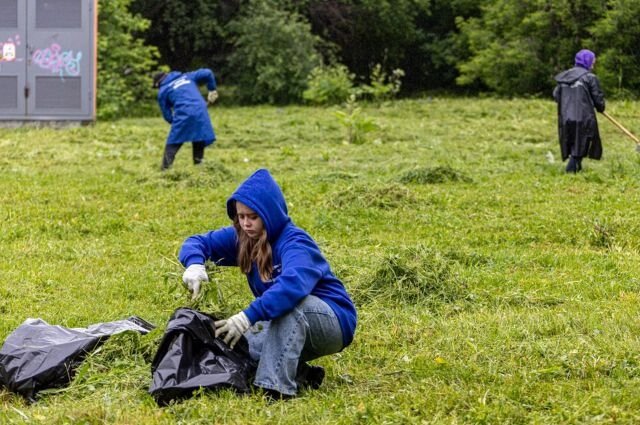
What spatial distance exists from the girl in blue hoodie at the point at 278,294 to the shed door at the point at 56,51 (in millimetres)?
14905

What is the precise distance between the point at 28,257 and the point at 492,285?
12.8 feet

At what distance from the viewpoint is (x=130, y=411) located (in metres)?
4.61

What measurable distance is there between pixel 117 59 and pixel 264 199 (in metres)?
20.0

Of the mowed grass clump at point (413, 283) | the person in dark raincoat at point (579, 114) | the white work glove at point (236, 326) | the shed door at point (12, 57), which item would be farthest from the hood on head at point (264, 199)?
the shed door at point (12, 57)

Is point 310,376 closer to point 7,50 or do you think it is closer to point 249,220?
point 249,220

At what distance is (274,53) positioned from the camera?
26250mm

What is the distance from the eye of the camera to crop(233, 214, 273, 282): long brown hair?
5023mm

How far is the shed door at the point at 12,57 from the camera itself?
19234 millimetres

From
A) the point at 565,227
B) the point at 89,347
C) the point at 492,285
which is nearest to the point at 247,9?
the point at 565,227

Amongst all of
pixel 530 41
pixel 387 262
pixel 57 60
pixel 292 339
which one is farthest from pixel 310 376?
pixel 530 41

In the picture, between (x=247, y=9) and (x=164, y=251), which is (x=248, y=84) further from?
(x=164, y=251)

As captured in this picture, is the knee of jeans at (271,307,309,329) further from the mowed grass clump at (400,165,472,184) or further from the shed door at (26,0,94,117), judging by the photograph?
the shed door at (26,0,94,117)

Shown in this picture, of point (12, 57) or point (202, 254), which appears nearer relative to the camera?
point (202, 254)

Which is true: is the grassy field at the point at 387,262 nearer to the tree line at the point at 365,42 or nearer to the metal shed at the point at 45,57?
the metal shed at the point at 45,57
